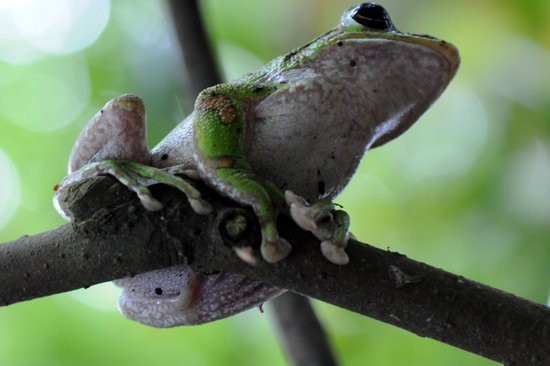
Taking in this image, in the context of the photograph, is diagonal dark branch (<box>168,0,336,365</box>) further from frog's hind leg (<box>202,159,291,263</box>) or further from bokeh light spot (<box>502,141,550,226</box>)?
bokeh light spot (<box>502,141,550,226</box>)

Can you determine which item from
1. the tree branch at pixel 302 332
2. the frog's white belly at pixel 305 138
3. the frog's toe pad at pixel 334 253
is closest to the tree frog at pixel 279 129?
the frog's white belly at pixel 305 138

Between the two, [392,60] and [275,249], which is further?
[392,60]

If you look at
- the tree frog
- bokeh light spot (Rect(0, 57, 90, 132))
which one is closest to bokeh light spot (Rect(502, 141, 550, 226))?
the tree frog

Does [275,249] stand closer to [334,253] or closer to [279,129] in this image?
[334,253]

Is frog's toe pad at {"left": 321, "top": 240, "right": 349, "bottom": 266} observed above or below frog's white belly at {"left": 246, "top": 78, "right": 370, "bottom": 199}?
below

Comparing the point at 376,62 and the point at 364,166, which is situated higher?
the point at 376,62

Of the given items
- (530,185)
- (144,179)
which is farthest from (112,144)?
(530,185)

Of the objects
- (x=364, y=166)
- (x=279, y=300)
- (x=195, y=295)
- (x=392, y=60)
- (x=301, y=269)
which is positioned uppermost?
(x=392, y=60)
